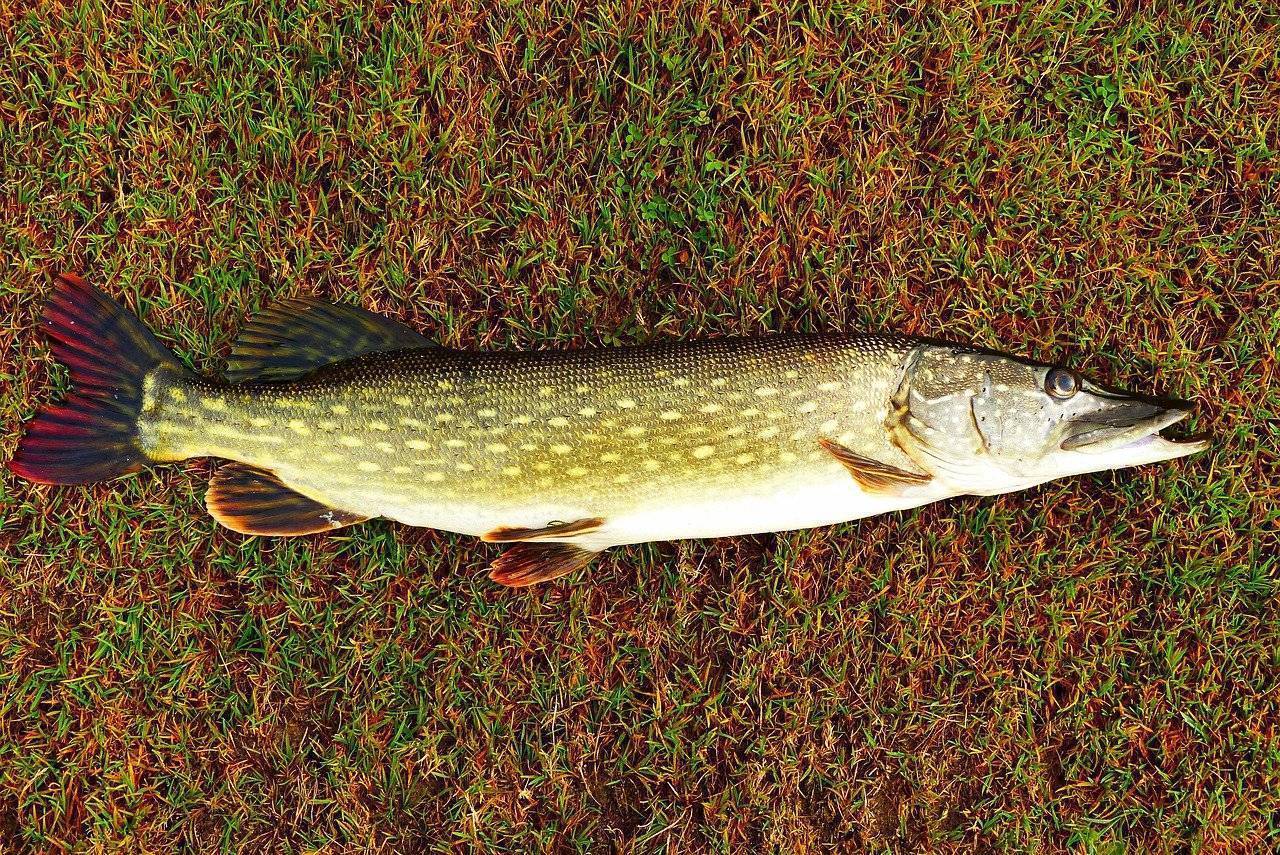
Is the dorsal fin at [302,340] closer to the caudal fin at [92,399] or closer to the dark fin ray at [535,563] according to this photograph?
the caudal fin at [92,399]

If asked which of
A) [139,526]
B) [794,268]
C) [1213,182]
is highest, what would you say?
[1213,182]

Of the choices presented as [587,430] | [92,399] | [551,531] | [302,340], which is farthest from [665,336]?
[92,399]

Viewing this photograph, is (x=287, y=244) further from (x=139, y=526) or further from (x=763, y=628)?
(x=763, y=628)

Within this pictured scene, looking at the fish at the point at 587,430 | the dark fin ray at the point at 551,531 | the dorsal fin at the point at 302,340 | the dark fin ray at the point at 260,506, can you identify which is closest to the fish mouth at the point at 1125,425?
the fish at the point at 587,430

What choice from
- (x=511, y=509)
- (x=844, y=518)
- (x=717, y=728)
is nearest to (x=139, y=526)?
(x=511, y=509)

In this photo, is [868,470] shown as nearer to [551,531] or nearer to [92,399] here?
[551,531]

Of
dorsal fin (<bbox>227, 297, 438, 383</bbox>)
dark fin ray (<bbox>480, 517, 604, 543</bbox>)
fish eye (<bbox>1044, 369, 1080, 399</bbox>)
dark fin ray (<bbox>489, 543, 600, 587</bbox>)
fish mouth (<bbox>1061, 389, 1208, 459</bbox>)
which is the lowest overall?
dark fin ray (<bbox>489, 543, 600, 587</bbox>)

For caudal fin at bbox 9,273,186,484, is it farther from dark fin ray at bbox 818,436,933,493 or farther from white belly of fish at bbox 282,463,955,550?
dark fin ray at bbox 818,436,933,493

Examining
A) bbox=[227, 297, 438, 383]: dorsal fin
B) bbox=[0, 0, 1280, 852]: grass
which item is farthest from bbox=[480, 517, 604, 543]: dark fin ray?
bbox=[227, 297, 438, 383]: dorsal fin
